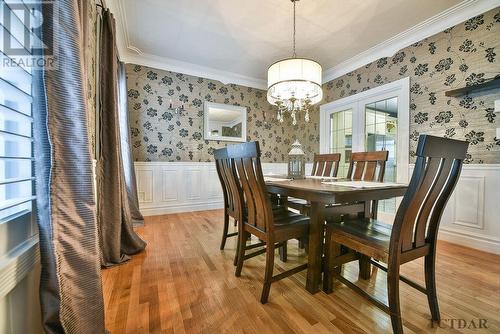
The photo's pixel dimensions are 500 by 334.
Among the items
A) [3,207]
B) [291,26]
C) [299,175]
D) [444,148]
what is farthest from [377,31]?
[3,207]

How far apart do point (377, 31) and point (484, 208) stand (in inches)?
94.3

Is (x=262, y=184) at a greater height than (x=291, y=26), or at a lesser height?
lesser

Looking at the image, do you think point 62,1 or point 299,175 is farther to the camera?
point 299,175

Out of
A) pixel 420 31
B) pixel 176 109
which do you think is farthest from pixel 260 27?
pixel 420 31

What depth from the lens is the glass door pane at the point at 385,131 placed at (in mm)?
2973

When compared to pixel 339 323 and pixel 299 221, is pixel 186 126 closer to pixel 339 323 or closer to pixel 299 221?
pixel 299 221

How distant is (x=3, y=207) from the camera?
61 cm

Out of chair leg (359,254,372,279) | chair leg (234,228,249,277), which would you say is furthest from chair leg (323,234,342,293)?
chair leg (234,228,249,277)

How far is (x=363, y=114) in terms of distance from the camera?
10.8ft

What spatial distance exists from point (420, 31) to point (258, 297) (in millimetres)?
3568

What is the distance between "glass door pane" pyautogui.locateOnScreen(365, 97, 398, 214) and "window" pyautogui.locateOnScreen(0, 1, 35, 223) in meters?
3.63

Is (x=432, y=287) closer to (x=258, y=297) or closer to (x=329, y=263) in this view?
(x=329, y=263)

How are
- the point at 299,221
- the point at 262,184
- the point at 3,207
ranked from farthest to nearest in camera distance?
the point at 299,221
the point at 262,184
the point at 3,207

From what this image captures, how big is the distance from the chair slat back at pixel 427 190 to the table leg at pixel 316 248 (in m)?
0.44
